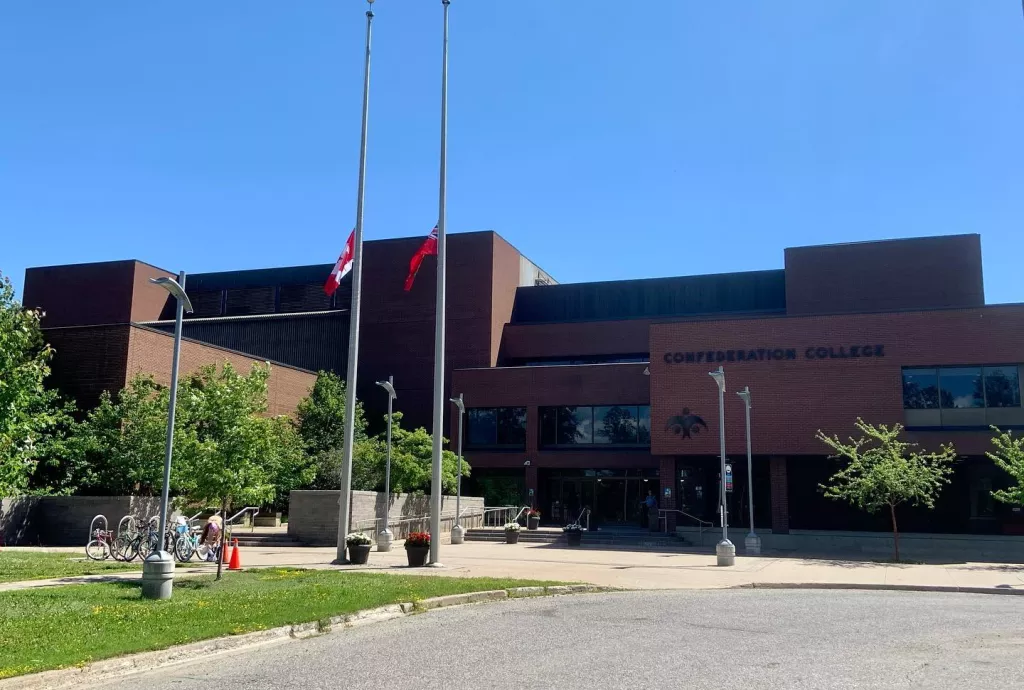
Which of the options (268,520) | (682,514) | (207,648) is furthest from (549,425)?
(207,648)

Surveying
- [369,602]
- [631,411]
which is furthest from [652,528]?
[369,602]

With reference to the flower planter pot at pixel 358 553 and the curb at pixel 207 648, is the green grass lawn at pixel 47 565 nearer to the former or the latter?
the flower planter pot at pixel 358 553

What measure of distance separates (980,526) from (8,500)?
35.5 meters

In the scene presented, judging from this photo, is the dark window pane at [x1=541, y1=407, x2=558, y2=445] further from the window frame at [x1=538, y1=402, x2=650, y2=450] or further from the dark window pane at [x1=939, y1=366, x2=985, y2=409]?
the dark window pane at [x1=939, y1=366, x2=985, y2=409]

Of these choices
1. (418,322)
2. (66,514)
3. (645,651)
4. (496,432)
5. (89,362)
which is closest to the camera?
(645,651)

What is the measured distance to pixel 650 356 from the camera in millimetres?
40062

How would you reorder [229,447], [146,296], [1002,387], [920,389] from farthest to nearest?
[146,296] < [920,389] < [1002,387] < [229,447]

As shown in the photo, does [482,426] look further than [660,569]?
Yes

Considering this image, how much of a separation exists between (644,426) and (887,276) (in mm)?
14446

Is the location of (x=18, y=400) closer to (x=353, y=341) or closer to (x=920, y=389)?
(x=353, y=341)

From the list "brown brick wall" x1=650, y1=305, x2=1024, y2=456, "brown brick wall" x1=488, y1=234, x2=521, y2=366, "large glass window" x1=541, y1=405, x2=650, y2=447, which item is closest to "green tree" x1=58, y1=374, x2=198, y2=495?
"brown brick wall" x1=650, y1=305, x2=1024, y2=456

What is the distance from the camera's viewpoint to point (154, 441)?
A: 101ft

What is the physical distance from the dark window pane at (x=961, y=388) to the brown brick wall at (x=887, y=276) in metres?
10.2

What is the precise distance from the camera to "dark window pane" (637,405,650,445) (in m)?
46.3
